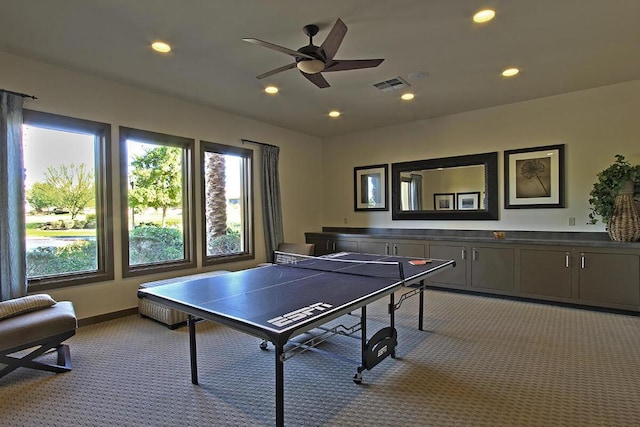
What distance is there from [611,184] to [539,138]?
1.09 meters

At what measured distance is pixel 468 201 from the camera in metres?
5.43

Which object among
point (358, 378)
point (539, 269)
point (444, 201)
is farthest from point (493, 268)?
point (358, 378)

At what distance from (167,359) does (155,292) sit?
1070 mm

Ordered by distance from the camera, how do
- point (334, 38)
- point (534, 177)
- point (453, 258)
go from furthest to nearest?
point (453, 258)
point (534, 177)
point (334, 38)

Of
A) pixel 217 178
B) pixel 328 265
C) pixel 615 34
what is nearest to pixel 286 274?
pixel 328 265

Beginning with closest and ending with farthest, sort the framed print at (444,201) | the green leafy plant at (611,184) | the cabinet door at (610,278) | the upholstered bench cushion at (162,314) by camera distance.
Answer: the upholstered bench cushion at (162,314), the cabinet door at (610,278), the green leafy plant at (611,184), the framed print at (444,201)

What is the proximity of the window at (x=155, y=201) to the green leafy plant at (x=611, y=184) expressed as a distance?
210 inches

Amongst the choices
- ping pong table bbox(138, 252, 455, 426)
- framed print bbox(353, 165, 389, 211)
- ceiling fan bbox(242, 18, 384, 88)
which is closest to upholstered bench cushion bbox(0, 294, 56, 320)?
ping pong table bbox(138, 252, 455, 426)

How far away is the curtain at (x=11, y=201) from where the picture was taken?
3162 millimetres

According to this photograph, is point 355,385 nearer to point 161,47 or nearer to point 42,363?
point 42,363

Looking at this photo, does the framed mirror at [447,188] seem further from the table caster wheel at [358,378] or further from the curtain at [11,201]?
the curtain at [11,201]

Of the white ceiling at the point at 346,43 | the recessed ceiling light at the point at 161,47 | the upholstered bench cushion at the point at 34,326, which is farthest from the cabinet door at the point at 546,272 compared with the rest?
the upholstered bench cushion at the point at 34,326

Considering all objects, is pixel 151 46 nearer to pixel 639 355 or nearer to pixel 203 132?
pixel 203 132

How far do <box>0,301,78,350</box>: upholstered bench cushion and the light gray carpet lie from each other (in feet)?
1.08
